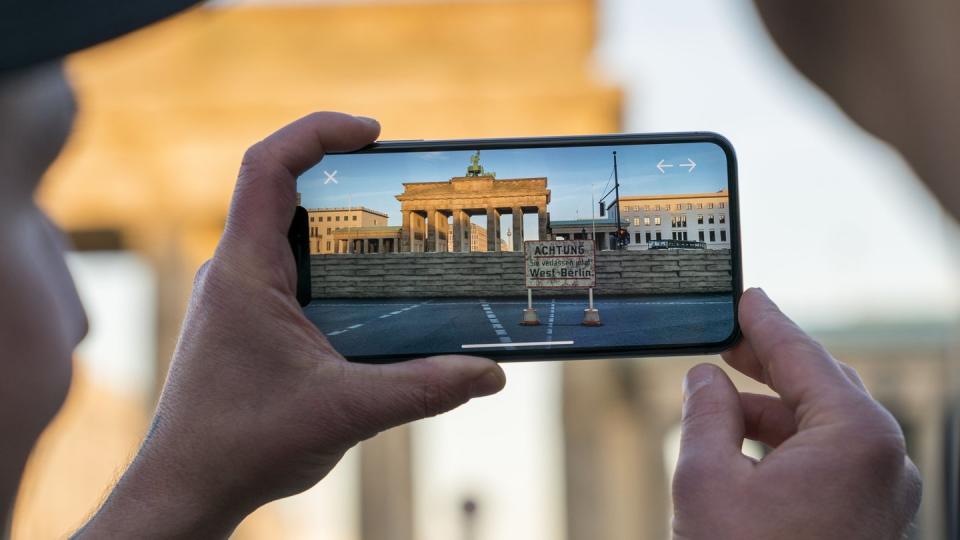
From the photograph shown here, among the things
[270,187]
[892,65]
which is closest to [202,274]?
[270,187]

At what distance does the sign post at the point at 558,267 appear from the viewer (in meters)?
0.48

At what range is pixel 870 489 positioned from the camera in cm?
33

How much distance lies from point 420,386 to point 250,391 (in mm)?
106

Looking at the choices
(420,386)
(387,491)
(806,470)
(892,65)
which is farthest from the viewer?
(387,491)

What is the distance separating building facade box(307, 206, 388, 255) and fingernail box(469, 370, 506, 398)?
0.14 meters

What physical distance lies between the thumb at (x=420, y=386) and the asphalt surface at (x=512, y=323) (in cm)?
4

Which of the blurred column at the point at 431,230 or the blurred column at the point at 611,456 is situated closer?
the blurred column at the point at 431,230

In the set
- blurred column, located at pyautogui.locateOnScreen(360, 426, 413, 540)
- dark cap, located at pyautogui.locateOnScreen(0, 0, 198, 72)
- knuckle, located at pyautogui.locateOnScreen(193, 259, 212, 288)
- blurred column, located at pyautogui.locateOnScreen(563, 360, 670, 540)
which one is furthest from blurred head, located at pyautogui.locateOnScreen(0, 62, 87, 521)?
blurred column, located at pyautogui.locateOnScreen(563, 360, 670, 540)

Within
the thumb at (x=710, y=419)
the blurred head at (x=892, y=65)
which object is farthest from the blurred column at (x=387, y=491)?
the thumb at (x=710, y=419)

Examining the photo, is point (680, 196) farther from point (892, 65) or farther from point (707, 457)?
point (892, 65)

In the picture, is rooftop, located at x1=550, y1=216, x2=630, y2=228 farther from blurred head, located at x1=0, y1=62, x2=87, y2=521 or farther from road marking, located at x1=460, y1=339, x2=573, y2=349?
blurred head, located at x1=0, y1=62, x2=87, y2=521

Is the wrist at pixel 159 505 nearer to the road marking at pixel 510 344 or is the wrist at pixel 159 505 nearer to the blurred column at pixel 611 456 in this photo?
the road marking at pixel 510 344

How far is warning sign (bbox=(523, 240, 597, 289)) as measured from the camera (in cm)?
48

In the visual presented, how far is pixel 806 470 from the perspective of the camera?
1.07 ft
